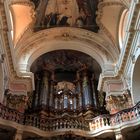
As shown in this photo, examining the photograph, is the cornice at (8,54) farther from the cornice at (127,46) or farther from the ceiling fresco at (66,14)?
the cornice at (127,46)

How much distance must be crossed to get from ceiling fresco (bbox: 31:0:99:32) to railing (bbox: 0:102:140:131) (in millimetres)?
7217

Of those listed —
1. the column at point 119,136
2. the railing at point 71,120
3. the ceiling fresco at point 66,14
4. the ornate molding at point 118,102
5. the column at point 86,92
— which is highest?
the ceiling fresco at point 66,14

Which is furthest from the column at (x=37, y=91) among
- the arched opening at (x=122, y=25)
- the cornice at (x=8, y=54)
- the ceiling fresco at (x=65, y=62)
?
the arched opening at (x=122, y=25)

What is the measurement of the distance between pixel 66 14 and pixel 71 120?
7941mm

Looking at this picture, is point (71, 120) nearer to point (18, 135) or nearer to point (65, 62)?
point (18, 135)

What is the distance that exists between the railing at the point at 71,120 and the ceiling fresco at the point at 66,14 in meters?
7.22

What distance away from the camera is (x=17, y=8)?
1573cm

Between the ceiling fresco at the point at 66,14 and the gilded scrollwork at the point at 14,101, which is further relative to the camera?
the ceiling fresco at the point at 66,14

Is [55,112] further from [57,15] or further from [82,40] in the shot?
[57,15]

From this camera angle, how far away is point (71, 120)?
1330cm

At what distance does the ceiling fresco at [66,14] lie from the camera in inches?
654

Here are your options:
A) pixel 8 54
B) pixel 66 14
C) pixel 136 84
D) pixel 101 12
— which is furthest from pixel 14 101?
pixel 101 12

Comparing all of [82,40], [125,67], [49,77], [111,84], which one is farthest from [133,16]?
[49,77]

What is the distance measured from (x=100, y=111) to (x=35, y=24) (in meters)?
7.61
